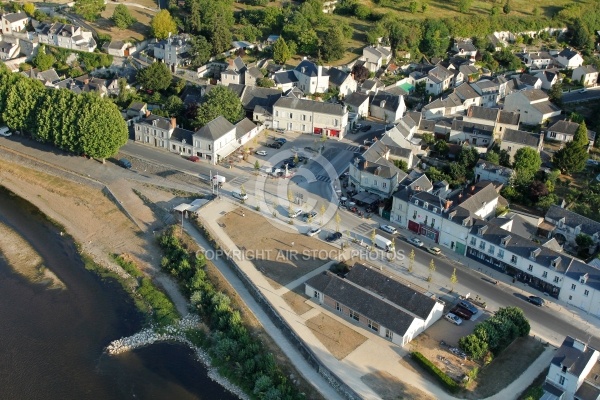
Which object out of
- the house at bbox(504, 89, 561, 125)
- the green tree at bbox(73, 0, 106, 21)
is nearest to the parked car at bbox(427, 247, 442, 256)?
the house at bbox(504, 89, 561, 125)

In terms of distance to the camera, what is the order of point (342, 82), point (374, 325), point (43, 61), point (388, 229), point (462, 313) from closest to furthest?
point (374, 325)
point (462, 313)
point (388, 229)
point (342, 82)
point (43, 61)

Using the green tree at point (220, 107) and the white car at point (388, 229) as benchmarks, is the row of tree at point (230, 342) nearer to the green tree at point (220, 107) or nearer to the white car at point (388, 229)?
the white car at point (388, 229)

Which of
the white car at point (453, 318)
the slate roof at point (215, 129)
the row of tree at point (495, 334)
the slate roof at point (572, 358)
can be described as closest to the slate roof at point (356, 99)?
the slate roof at point (215, 129)

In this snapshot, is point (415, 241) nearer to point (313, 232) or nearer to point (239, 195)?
point (313, 232)

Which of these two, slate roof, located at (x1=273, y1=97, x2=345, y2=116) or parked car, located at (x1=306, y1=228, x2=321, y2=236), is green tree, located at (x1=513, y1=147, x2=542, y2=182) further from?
parked car, located at (x1=306, y1=228, x2=321, y2=236)

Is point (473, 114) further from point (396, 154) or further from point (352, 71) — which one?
point (352, 71)

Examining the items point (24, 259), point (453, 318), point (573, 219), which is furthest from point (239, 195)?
point (573, 219)
